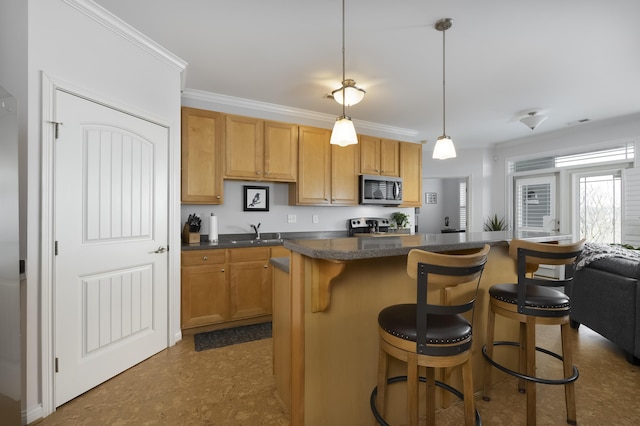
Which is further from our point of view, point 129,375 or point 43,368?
point 129,375

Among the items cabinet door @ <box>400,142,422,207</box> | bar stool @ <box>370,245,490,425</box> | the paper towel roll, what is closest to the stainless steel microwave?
cabinet door @ <box>400,142,422,207</box>

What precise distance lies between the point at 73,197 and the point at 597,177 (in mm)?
6760

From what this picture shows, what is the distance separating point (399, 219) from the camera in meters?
4.93

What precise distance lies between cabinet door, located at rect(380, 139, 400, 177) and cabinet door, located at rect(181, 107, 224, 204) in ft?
7.77

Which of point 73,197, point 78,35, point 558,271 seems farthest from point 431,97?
point 558,271

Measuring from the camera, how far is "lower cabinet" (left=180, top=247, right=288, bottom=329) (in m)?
2.97

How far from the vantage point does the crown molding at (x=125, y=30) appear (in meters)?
2.01

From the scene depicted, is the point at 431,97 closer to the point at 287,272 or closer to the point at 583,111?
the point at 583,111

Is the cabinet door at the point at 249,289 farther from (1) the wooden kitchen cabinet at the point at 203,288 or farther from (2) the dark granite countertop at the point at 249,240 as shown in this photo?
(2) the dark granite countertop at the point at 249,240

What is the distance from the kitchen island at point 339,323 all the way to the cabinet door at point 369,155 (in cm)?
270

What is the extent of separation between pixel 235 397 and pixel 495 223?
5.86 meters

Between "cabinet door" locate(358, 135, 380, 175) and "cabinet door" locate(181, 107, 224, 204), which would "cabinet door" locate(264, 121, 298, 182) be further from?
"cabinet door" locate(358, 135, 380, 175)

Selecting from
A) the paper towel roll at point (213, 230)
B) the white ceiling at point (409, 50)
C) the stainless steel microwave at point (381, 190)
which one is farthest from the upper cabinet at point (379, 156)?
the paper towel roll at point (213, 230)

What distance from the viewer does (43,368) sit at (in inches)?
71.7
